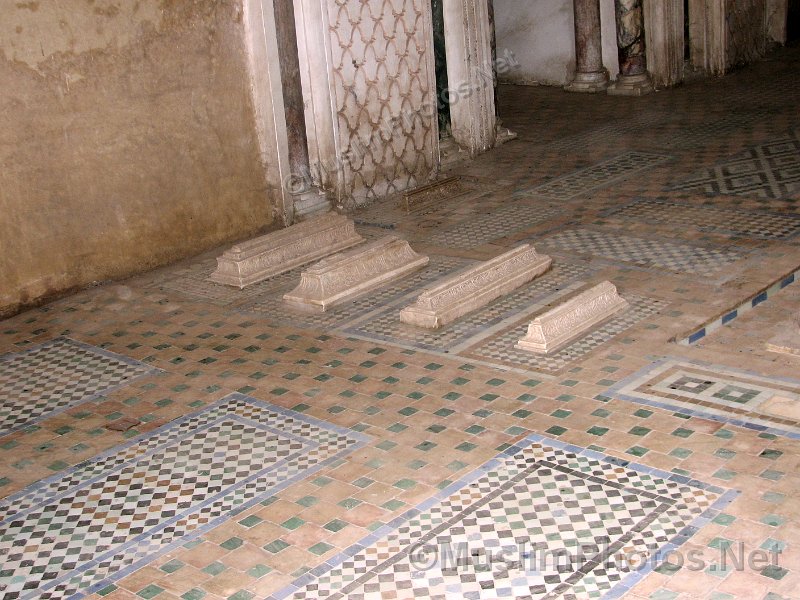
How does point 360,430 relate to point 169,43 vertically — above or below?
below

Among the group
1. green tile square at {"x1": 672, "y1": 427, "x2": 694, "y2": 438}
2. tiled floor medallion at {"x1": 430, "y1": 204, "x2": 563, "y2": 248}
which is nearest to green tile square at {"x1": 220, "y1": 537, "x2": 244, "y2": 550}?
green tile square at {"x1": 672, "y1": 427, "x2": 694, "y2": 438}

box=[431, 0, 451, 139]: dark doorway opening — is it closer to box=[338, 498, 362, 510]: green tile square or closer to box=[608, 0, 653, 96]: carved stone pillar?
box=[608, 0, 653, 96]: carved stone pillar

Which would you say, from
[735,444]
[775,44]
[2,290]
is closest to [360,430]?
[735,444]

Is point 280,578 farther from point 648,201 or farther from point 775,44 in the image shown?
point 775,44

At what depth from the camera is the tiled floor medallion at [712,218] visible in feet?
17.8

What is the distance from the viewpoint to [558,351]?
168 inches

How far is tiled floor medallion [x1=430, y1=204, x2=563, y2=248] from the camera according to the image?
18.9 feet

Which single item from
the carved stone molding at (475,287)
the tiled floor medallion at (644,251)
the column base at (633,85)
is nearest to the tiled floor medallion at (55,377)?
the carved stone molding at (475,287)

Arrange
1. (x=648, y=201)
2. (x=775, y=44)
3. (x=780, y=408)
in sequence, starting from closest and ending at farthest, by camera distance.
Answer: (x=780, y=408)
(x=648, y=201)
(x=775, y=44)

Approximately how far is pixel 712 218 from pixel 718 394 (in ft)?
6.90

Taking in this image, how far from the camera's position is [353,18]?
6.36m

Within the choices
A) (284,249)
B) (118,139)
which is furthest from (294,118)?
(118,139)

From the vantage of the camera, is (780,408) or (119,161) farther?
(119,161)

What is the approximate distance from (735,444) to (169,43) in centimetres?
355
